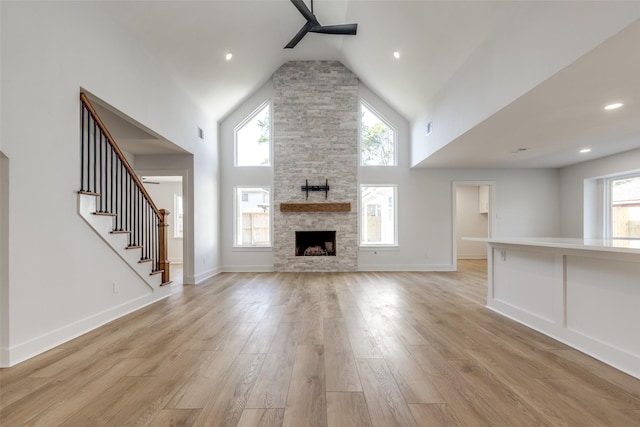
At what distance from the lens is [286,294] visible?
4.49 metres

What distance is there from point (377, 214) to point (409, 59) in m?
3.41

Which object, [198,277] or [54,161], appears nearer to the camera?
[54,161]

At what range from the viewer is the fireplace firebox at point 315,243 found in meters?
6.88

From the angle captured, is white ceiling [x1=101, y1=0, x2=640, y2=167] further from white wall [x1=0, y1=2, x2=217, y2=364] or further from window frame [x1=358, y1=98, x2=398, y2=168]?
white wall [x1=0, y1=2, x2=217, y2=364]

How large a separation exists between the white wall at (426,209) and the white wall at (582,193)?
7.8 inches

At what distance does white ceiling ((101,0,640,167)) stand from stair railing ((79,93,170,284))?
1374 millimetres

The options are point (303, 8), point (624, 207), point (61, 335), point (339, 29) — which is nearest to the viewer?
point (61, 335)

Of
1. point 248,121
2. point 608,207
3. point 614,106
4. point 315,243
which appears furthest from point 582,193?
point 248,121

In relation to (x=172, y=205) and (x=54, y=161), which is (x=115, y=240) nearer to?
(x=54, y=161)

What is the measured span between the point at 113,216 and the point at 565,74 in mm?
4459

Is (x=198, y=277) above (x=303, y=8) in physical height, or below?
below

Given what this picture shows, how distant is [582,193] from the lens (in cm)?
A: 623

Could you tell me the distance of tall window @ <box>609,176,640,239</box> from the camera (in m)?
5.51

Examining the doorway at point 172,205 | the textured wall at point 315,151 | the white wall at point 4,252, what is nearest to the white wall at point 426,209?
the textured wall at point 315,151
